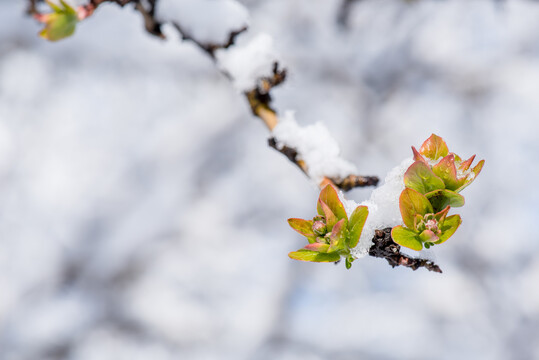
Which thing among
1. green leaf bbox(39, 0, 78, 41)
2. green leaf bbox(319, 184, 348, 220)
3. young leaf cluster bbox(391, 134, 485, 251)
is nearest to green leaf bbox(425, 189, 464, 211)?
young leaf cluster bbox(391, 134, 485, 251)

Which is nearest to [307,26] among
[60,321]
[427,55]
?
[427,55]

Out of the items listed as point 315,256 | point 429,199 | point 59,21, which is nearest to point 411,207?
point 429,199

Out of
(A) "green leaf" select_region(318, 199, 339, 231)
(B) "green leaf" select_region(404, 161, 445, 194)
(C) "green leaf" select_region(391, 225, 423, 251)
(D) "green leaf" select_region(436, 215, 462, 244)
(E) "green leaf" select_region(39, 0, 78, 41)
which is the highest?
(E) "green leaf" select_region(39, 0, 78, 41)

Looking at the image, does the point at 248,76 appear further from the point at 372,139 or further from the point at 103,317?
the point at 103,317

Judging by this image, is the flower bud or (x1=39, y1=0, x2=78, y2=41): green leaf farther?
(x1=39, y1=0, x2=78, y2=41): green leaf

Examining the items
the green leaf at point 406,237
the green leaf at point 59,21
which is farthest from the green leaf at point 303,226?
the green leaf at point 59,21

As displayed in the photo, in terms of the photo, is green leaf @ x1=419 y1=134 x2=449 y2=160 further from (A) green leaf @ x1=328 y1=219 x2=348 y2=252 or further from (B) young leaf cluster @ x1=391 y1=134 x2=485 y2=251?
(A) green leaf @ x1=328 y1=219 x2=348 y2=252
